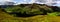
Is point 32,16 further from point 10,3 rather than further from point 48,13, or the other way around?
point 10,3

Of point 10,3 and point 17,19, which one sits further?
point 10,3

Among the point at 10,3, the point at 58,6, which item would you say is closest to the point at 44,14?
the point at 58,6

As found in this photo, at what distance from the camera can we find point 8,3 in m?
1.19

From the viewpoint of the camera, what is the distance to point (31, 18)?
0.91 metres

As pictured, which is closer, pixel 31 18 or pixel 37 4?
pixel 31 18

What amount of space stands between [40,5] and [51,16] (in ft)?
0.84

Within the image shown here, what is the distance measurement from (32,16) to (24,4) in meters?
0.27

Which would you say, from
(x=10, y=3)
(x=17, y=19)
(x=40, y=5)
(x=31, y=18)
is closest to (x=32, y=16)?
(x=31, y=18)

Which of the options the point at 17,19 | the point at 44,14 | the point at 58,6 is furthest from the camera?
the point at 58,6

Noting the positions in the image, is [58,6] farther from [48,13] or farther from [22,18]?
[22,18]

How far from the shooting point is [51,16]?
95cm

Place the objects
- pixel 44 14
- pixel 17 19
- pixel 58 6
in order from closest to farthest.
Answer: pixel 17 19 < pixel 44 14 < pixel 58 6

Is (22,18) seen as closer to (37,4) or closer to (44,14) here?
(44,14)

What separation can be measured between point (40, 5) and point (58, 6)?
7.9 inches
